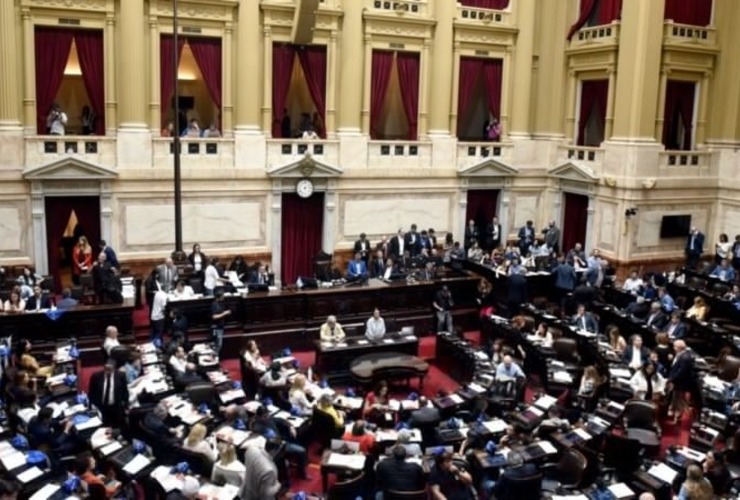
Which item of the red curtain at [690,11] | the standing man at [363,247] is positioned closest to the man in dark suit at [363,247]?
the standing man at [363,247]

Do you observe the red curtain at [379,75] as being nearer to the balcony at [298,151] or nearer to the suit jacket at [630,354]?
the balcony at [298,151]

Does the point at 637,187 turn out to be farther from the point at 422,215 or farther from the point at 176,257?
the point at 176,257

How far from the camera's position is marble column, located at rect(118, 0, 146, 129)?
20156 millimetres

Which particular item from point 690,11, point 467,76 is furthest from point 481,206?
point 690,11

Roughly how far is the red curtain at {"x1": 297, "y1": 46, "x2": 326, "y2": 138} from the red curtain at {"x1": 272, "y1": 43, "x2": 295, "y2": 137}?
14.5 inches

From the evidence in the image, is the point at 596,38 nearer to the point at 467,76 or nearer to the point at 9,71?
the point at 467,76

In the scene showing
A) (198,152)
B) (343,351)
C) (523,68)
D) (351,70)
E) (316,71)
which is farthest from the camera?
(523,68)

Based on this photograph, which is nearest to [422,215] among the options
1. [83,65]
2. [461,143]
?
[461,143]

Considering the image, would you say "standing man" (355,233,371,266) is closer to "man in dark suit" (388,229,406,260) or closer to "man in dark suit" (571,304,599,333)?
"man in dark suit" (388,229,406,260)

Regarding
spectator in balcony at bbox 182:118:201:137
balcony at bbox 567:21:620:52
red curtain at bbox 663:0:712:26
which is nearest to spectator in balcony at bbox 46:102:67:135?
spectator in balcony at bbox 182:118:201:137

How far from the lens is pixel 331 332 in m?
15.8

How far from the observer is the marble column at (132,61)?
66.1ft

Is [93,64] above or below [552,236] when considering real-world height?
above

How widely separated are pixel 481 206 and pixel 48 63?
13.7m
